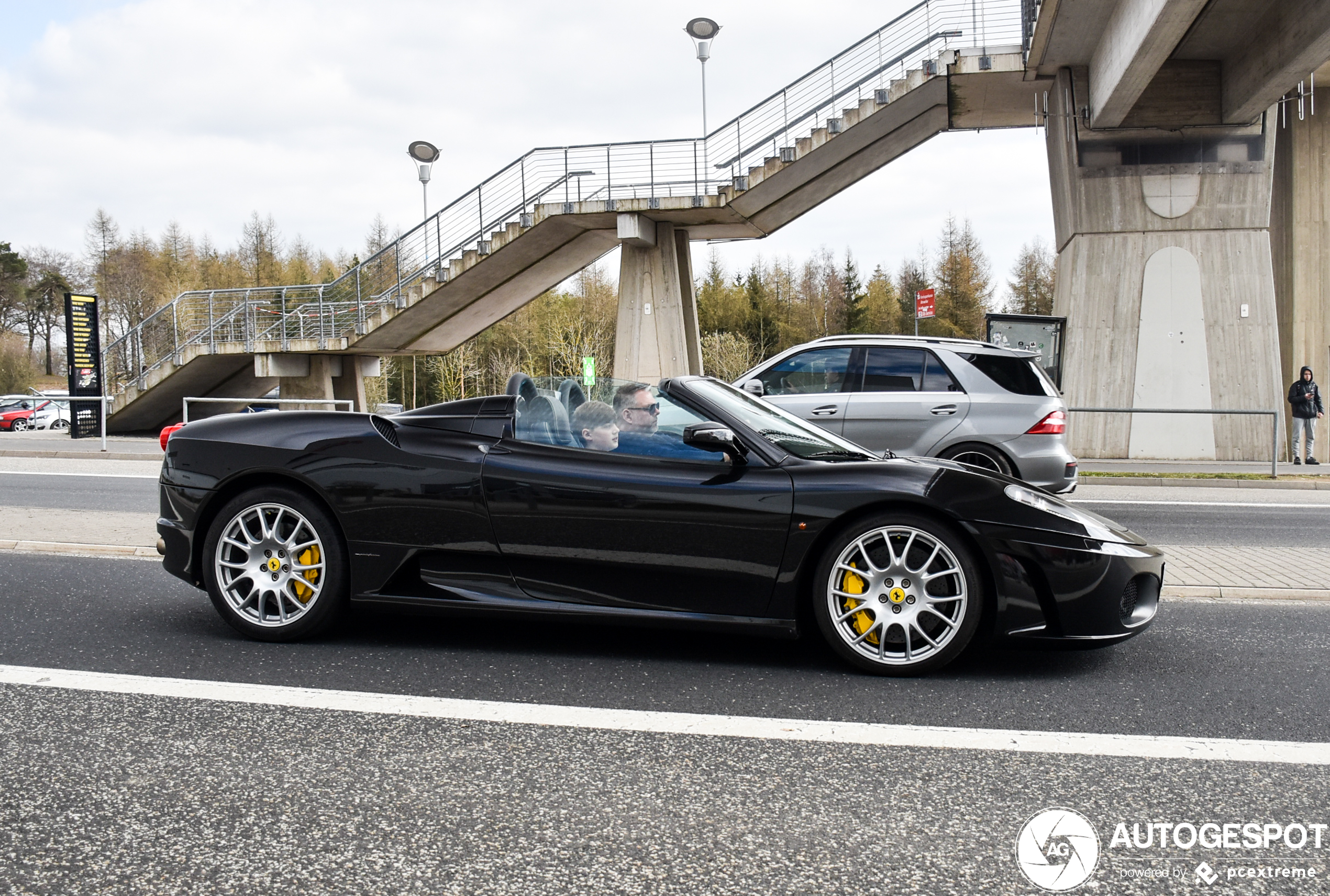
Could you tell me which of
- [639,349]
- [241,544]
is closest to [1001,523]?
[241,544]

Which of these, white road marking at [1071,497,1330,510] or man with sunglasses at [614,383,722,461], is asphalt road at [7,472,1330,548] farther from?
man with sunglasses at [614,383,722,461]

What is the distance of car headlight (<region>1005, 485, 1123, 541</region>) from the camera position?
4160 millimetres

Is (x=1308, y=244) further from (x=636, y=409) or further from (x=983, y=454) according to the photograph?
(x=636, y=409)

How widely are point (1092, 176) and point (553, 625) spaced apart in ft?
62.3

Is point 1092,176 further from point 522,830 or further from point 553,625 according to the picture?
point 522,830

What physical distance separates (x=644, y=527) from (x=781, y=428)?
82 cm

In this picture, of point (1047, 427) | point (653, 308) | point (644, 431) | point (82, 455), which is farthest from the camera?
point (653, 308)

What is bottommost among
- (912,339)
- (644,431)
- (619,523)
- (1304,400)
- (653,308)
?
Result: (619,523)

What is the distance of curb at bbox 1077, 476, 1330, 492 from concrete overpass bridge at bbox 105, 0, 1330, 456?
430 cm

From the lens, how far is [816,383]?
10227 millimetres

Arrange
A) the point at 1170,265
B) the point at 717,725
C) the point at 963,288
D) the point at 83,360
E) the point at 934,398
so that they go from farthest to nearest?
the point at 963,288, the point at 83,360, the point at 1170,265, the point at 934,398, the point at 717,725

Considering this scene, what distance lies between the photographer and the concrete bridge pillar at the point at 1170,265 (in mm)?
20109

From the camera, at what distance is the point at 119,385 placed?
3034 cm

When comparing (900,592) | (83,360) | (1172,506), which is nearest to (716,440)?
(900,592)
